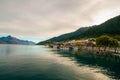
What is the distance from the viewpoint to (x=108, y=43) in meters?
170

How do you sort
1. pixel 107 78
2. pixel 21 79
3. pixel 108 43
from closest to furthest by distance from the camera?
pixel 21 79
pixel 107 78
pixel 108 43

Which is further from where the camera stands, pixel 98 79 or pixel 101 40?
pixel 101 40

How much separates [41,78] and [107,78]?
2080cm

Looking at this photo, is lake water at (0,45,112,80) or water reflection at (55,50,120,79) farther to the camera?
water reflection at (55,50,120,79)

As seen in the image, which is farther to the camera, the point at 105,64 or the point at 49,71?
the point at 105,64

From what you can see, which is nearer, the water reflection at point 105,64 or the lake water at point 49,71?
the lake water at point 49,71

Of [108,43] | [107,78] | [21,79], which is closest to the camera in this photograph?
[21,79]

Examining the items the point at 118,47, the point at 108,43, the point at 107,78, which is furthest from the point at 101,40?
the point at 107,78

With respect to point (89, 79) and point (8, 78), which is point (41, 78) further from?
point (89, 79)

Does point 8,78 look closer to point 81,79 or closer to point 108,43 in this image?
point 81,79

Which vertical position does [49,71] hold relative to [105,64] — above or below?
above

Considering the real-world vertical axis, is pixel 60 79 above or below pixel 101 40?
below

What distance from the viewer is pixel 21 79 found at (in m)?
47.1

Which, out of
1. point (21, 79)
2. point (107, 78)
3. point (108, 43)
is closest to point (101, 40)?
point (108, 43)
